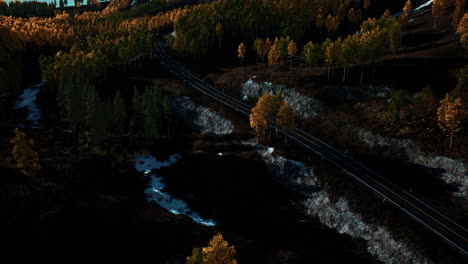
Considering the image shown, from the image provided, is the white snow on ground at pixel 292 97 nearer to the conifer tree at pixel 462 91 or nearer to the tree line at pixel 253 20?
the conifer tree at pixel 462 91

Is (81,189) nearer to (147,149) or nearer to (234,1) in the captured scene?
(147,149)

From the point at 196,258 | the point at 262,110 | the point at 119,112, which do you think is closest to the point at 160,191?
the point at 262,110

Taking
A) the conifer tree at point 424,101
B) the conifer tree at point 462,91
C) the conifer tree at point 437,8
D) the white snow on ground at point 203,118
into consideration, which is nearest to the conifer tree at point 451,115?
the conifer tree at point 462,91

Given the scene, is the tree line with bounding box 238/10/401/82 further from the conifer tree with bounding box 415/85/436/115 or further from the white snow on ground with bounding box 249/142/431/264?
the white snow on ground with bounding box 249/142/431/264

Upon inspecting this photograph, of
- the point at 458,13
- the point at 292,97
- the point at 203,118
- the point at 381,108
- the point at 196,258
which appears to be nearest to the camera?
the point at 196,258

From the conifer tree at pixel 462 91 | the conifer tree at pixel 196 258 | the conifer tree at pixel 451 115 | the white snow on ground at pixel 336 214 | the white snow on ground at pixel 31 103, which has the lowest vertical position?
the white snow on ground at pixel 336 214

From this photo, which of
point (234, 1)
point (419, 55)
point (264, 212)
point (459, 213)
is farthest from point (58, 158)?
point (234, 1)

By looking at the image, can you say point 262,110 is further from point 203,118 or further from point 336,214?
point 336,214
